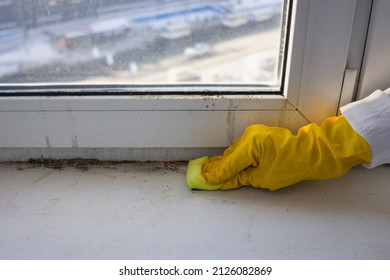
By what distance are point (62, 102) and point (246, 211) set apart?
358 mm

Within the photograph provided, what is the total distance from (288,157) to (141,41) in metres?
0.31

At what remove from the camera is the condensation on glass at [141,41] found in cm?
63

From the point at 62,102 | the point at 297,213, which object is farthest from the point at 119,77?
the point at 297,213

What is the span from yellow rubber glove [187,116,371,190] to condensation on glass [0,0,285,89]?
12 centimetres

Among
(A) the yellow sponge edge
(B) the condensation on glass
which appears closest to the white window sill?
(A) the yellow sponge edge

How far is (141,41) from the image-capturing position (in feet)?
2.16

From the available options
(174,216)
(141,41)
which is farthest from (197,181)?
(141,41)

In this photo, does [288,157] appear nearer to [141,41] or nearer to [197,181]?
[197,181]

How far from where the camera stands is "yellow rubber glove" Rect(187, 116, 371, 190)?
613 mm

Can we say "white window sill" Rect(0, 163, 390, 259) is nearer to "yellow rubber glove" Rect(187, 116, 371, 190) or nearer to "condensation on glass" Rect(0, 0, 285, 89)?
"yellow rubber glove" Rect(187, 116, 371, 190)

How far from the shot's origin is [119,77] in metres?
0.68

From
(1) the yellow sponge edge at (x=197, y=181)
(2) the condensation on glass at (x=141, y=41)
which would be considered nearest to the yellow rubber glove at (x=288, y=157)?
(1) the yellow sponge edge at (x=197, y=181)

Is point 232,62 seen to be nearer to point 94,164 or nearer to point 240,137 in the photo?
point 240,137

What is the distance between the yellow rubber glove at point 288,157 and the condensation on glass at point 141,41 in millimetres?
116
